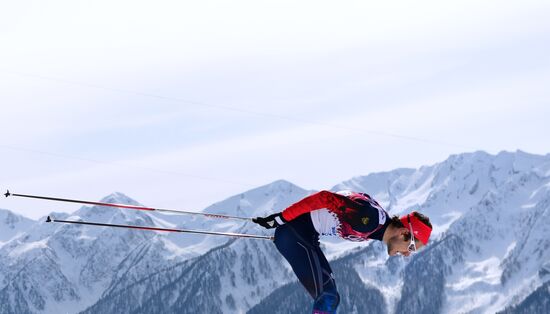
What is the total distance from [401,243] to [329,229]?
120 cm

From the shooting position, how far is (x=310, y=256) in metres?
13.7

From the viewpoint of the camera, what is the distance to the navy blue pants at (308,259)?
519 inches

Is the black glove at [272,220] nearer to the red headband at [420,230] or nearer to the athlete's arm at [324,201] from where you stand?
the athlete's arm at [324,201]

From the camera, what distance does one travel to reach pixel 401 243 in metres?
13.0

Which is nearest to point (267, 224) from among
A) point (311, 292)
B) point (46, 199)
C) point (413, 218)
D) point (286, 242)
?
point (286, 242)

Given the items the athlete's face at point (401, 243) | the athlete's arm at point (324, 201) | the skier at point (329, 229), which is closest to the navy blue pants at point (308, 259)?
the skier at point (329, 229)

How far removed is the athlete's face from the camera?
42.5 ft

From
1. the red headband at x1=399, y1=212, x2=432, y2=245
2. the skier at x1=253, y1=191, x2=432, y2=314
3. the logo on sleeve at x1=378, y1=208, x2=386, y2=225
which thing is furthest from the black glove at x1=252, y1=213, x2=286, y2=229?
the red headband at x1=399, y1=212, x2=432, y2=245

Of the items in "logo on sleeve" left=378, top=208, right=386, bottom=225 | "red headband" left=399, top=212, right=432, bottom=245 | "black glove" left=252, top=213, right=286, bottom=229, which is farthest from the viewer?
"black glove" left=252, top=213, right=286, bottom=229

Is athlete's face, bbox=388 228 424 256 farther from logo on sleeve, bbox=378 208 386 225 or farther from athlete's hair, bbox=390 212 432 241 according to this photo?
logo on sleeve, bbox=378 208 386 225

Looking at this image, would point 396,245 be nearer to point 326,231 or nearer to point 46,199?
point 326,231

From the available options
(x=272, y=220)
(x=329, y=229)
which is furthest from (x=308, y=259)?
(x=272, y=220)

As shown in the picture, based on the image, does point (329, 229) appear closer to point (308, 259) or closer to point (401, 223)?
point (308, 259)

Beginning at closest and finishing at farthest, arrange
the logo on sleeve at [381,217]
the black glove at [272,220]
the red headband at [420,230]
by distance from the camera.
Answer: the red headband at [420,230]
the logo on sleeve at [381,217]
the black glove at [272,220]
